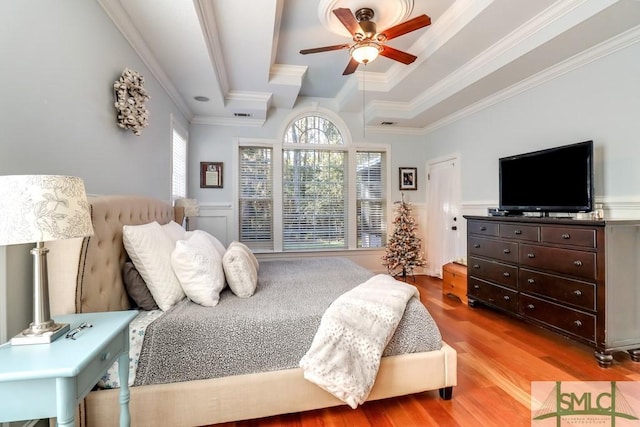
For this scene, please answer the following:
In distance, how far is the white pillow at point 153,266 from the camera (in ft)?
5.73

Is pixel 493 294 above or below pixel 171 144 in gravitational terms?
below

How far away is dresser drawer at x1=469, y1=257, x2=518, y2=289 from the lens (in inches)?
119

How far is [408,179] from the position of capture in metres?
5.36

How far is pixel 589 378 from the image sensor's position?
206 cm

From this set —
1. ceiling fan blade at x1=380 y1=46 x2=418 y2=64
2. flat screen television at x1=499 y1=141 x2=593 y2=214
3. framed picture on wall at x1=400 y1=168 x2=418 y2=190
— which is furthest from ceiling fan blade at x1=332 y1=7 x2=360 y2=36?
framed picture on wall at x1=400 y1=168 x2=418 y2=190

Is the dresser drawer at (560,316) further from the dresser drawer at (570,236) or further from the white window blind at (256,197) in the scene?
the white window blind at (256,197)

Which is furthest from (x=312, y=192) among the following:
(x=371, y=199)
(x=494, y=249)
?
(x=494, y=249)

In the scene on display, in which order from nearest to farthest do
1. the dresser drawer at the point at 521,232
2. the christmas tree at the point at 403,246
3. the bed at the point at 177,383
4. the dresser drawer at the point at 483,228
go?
the bed at the point at 177,383 → the dresser drawer at the point at 521,232 → the dresser drawer at the point at 483,228 → the christmas tree at the point at 403,246

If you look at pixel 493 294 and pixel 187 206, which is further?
pixel 187 206

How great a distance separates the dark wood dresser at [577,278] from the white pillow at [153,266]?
3.01 metres
